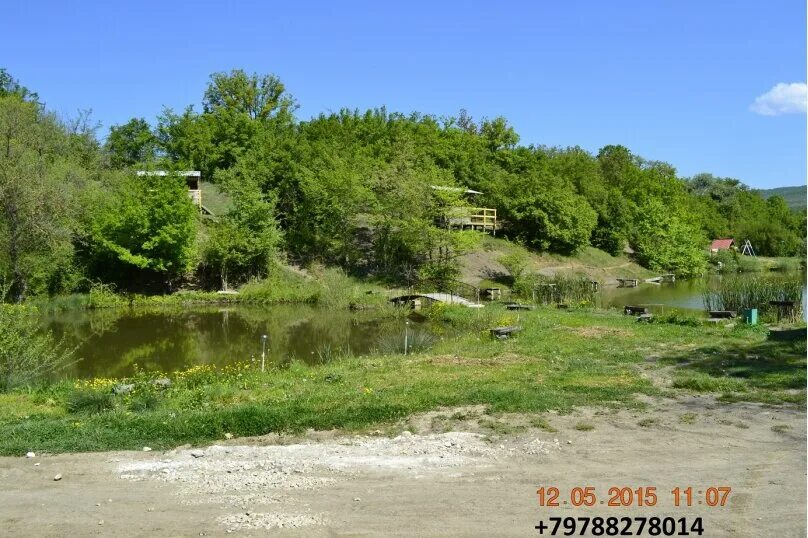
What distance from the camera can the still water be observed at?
20906 millimetres

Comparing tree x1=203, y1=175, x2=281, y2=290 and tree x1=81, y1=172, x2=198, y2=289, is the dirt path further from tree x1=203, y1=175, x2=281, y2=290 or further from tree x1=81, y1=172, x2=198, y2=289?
tree x1=203, y1=175, x2=281, y2=290

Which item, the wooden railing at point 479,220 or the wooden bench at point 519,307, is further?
the wooden railing at point 479,220

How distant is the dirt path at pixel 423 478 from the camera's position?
21.5ft

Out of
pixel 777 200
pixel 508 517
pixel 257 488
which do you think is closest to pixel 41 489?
pixel 257 488

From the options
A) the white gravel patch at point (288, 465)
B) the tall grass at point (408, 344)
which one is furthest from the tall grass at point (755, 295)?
the white gravel patch at point (288, 465)

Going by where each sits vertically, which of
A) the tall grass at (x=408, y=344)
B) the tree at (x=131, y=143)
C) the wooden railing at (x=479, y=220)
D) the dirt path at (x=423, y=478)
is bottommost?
the dirt path at (x=423, y=478)

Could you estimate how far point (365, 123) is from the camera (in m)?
64.2

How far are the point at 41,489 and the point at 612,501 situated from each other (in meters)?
6.14

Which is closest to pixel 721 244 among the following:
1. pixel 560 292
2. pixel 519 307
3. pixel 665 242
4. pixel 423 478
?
pixel 665 242

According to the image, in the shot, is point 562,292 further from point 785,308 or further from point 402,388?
point 402,388

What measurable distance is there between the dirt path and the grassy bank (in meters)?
0.67

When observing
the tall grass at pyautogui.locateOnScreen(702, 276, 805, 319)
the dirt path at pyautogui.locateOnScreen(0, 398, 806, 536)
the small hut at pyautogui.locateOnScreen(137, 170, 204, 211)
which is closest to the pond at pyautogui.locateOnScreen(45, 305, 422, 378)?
the dirt path at pyautogui.locateOnScreen(0, 398, 806, 536)

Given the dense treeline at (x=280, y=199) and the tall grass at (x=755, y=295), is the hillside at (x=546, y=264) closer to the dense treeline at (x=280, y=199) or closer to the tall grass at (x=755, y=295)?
the dense treeline at (x=280, y=199)

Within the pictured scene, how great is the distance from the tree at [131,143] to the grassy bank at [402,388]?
44.2 metres
